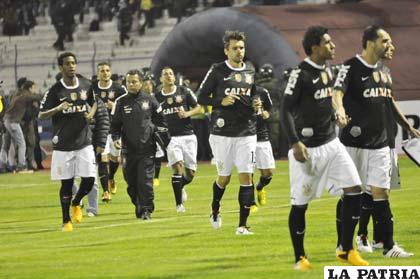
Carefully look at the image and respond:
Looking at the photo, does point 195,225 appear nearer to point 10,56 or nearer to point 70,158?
point 70,158

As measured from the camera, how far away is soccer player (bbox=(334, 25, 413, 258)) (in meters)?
14.6

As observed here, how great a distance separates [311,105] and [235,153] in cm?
406

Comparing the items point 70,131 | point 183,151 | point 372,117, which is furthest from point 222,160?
point 183,151

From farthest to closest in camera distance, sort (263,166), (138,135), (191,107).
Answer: (263,166) → (191,107) → (138,135)

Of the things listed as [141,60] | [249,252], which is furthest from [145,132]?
[141,60]

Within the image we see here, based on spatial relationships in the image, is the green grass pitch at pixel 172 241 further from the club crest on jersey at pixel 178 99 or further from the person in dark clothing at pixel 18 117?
the person in dark clothing at pixel 18 117

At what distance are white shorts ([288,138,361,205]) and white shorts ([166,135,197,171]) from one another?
31.4 ft

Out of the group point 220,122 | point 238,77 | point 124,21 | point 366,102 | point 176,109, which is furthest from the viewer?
point 124,21

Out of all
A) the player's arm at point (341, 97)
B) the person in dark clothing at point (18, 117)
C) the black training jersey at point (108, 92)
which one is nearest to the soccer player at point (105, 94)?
the black training jersey at point (108, 92)

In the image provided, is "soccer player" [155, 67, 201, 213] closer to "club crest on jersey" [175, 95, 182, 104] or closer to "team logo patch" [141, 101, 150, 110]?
"club crest on jersey" [175, 95, 182, 104]

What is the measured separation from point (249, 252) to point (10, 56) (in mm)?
35201

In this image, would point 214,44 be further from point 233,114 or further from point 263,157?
point 233,114

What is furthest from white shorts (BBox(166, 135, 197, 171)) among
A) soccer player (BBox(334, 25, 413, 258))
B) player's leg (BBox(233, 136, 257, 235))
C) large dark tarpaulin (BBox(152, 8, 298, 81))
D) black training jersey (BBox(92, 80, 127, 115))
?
large dark tarpaulin (BBox(152, 8, 298, 81))

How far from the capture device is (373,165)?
14.7 metres
